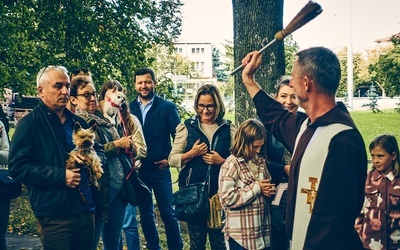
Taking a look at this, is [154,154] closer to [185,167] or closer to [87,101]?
[185,167]

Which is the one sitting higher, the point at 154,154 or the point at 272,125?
the point at 272,125

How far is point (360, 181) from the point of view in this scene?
3.09m

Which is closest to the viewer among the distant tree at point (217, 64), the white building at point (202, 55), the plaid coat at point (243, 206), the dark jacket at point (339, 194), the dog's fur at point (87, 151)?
the dark jacket at point (339, 194)

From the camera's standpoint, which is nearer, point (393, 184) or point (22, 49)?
point (393, 184)

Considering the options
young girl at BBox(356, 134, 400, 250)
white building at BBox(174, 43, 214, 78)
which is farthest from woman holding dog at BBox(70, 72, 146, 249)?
white building at BBox(174, 43, 214, 78)

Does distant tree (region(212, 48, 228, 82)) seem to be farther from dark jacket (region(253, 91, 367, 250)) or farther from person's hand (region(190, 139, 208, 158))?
dark jacket (region(253, 91, 367, 250))

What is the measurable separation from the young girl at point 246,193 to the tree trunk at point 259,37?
4.66ft

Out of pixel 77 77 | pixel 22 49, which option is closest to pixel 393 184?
pixel 77 77

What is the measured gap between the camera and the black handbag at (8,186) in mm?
5547

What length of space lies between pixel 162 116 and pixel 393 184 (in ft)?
9.06

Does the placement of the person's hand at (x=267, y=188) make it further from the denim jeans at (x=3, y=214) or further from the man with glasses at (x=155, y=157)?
the denim jeans at (x=3, y=214)

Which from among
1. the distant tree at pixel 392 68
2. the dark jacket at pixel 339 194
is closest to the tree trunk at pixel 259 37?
the dark jacket at pixel 339 194

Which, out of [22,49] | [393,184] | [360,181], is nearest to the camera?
[360,181]

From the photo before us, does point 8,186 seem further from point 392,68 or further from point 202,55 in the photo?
point 202,55
